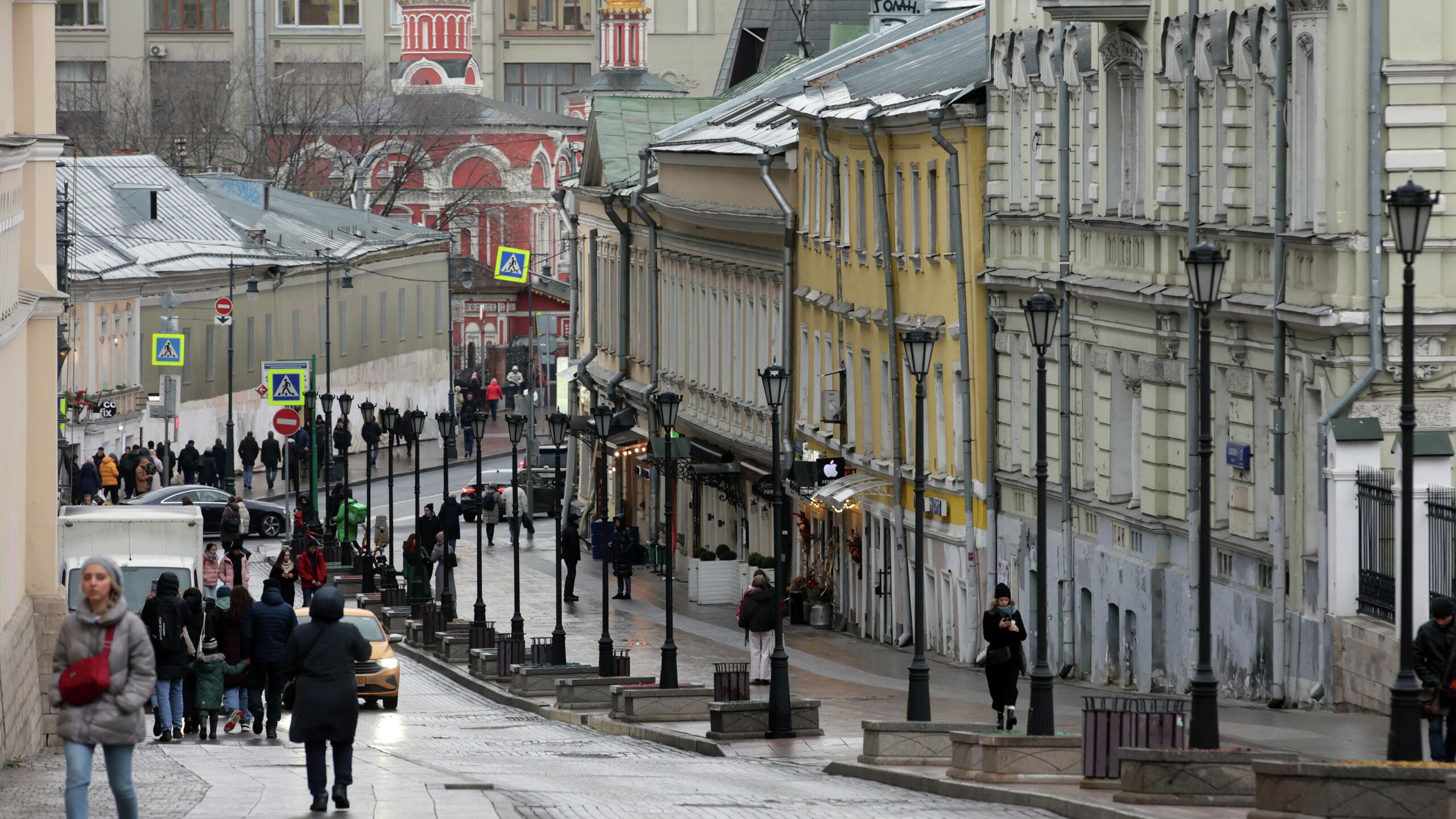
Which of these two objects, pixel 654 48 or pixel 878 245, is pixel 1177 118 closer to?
pixel 878 245

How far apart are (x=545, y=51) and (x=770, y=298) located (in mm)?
113606

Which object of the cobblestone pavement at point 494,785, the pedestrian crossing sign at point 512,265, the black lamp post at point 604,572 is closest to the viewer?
the cobblestone pavement at point 494,785

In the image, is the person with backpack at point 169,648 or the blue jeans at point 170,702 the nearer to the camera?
the person with backpack at point 169,648

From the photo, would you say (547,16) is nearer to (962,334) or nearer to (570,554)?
(570,554)

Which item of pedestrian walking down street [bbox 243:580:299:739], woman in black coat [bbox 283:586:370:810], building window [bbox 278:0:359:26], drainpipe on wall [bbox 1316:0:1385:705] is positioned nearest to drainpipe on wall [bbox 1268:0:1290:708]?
drainpipe on wall [bbox 1316:0:1385:705]

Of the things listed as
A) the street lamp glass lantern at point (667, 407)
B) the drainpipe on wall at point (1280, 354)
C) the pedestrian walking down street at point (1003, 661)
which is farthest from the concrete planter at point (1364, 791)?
Result: the street lamp glass lantern at point (667, 407)

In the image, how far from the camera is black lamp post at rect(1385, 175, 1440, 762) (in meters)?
16.5

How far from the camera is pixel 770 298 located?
47.4 meters

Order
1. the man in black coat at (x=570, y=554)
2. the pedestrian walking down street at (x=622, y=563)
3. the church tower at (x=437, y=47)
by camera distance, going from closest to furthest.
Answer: the man in black coat at (x=570, y=554) → the pedestrian walking down street at (x=622, y=563) → the church tower at (x=437, y=47)

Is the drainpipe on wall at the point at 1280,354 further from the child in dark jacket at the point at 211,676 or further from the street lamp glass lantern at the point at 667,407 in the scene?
the child in dark jacket at the point at 211,676

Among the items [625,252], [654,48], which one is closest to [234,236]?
[625,252]

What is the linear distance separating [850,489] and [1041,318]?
54.8 ft

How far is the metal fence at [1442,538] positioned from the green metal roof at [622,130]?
3879 centimetres

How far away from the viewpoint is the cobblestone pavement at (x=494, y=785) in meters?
17.3
